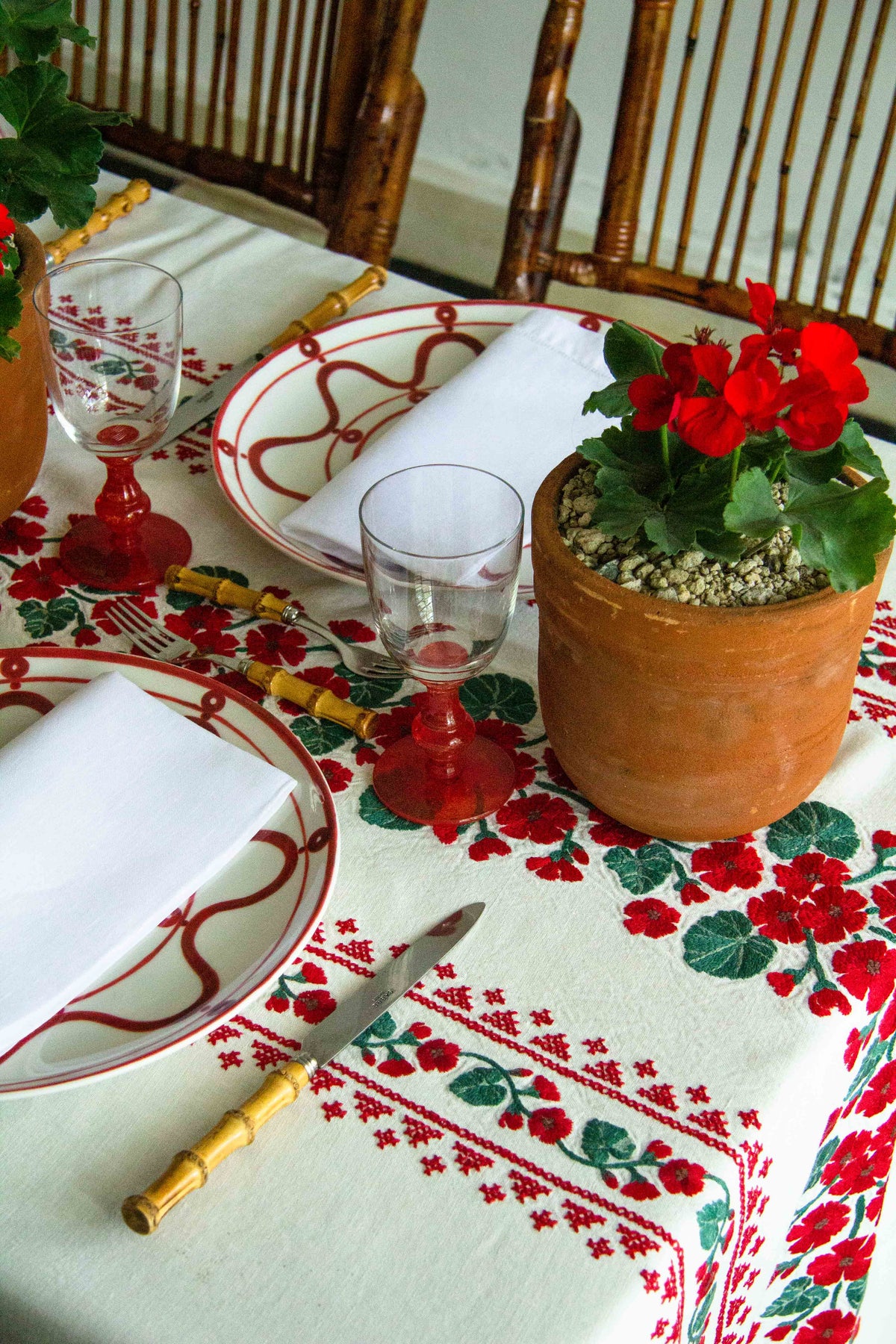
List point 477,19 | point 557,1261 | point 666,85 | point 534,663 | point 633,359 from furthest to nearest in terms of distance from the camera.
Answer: point 477,19
point 666,85
point 534,663
point 633,359
point 557,1261

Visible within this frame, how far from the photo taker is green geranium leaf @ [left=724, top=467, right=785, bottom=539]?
54 centimetres

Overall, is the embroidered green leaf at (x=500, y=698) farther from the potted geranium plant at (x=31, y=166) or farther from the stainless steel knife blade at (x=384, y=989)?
the potted geranium plant at (x=31, y=166)

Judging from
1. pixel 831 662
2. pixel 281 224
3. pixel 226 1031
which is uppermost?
pixel 831 662

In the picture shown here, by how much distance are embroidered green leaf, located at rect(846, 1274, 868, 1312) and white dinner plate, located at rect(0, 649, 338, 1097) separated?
43 centimetres

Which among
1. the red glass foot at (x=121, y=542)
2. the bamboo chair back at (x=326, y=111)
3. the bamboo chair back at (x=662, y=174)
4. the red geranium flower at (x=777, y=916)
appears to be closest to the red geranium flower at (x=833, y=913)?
the red geranium flower at (x=777, y=916)

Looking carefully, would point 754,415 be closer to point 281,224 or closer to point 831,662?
point 831,662

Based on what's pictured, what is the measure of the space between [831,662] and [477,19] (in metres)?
2.25

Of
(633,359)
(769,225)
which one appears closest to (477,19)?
(769,225)

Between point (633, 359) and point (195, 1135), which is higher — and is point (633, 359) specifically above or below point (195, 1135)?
above

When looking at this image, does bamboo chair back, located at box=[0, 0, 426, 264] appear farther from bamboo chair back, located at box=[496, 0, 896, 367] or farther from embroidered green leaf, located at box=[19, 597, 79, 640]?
embroidered green leaf, located at box=[19, 597, 79, 640]

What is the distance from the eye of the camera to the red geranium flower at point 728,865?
0.65 meters

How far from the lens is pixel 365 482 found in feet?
2.69

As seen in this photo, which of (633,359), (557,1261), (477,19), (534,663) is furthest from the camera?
(477,19)

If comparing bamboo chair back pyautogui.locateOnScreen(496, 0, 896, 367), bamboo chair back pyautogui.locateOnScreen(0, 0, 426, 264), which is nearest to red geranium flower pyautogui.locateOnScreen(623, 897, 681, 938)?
bamboo chair back pyautogui.locateOnScreen(496, 0, 896, 367)
